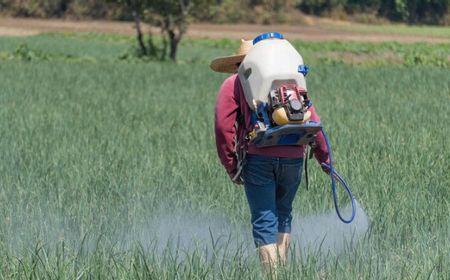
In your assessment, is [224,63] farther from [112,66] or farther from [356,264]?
[112,66]

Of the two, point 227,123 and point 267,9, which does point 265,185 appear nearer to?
point 227,123

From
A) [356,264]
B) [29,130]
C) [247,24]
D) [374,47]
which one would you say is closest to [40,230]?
[356,264]

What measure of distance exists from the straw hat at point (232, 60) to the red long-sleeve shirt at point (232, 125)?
0.32 ft

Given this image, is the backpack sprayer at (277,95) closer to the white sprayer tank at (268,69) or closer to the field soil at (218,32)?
the white sprayer tank at (268,69)

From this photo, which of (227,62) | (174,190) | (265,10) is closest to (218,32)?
(265,10)

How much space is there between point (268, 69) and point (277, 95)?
0.12 meters

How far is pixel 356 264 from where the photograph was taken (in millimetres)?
3816

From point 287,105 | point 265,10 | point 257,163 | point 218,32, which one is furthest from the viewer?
point 265,10

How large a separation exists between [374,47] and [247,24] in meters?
24.0

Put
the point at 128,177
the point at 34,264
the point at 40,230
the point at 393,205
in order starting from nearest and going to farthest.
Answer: the point at 34,264 → the point at 40,230 → the point at 393,205 → the point at 128,177

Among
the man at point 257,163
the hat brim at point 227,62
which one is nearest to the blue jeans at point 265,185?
the man at point 257,163

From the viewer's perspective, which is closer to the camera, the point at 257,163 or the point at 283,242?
the point at 257,163

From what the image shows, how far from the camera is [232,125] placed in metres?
3.96

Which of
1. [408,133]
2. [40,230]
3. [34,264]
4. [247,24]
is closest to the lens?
[34,264]
